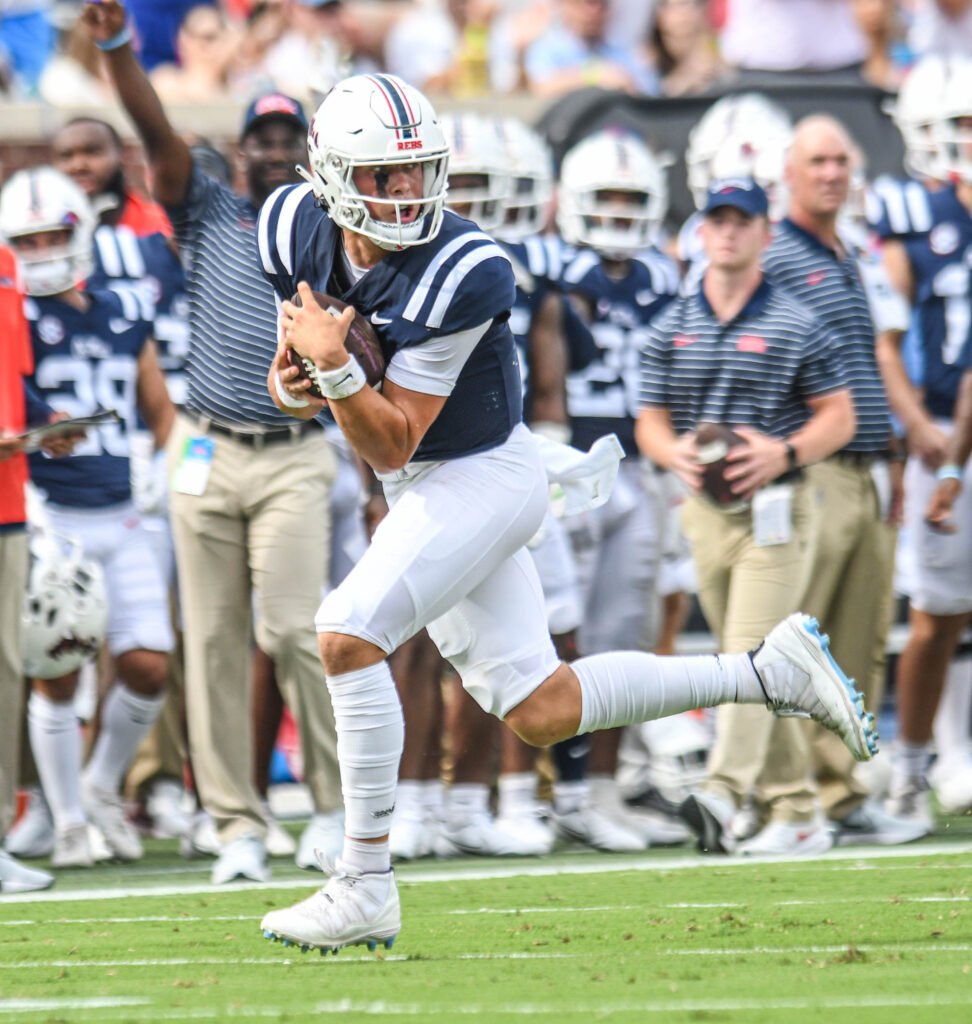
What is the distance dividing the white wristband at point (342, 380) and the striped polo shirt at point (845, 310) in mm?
2636

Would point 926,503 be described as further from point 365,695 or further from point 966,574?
point 365,695

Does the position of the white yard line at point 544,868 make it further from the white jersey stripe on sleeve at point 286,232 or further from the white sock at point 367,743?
the white jersey stripe on sleeve at point 286,232

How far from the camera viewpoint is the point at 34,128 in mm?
9805

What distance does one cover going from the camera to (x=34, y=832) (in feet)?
22.2

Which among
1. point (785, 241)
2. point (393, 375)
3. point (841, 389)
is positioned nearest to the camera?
point (393, 375)

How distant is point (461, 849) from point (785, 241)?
2.17 metres

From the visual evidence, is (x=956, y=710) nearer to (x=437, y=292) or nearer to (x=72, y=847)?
(x=72, y=847)

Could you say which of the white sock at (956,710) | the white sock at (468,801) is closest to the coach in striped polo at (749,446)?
the white sock at (468,801)

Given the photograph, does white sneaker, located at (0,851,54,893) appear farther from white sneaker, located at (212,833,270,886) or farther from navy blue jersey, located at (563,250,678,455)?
navy blue jersey, located at (563,250,678,455)

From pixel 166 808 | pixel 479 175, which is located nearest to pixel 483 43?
pixel 479 175

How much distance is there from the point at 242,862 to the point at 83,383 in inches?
65.7

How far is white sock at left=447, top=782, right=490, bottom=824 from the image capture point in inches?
260

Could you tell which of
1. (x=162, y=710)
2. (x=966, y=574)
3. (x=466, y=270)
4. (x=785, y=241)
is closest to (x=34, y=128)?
(x=162, y=710)

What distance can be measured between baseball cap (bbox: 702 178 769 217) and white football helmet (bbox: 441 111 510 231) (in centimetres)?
81
